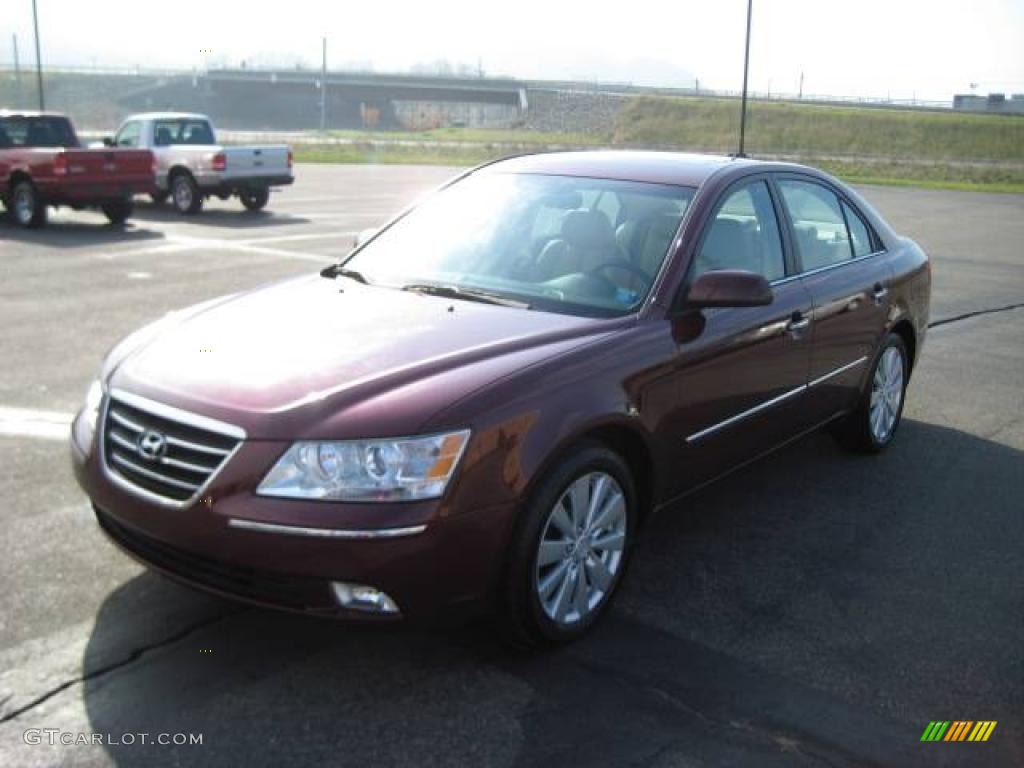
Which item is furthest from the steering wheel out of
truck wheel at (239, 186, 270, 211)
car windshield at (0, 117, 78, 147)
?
truck wheel at (239, 186, 270, 211)

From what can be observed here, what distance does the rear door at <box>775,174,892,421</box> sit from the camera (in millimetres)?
5371

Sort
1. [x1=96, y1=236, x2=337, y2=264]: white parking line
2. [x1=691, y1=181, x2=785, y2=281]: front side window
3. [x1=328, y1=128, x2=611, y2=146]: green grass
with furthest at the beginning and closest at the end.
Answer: [x1=328, y1=128, x2=611, y2=146]: green grass < [x1=96, y1=236, x2=337, y2=264]: white parking line < [x1=691, y1=181, x2=785, y2=281]: front side window

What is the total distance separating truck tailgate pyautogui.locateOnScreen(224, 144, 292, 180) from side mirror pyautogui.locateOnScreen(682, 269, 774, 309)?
1661 cm

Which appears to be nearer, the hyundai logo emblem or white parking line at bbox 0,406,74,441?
the hyundai logo emblem

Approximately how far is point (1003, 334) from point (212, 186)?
14.0 meters

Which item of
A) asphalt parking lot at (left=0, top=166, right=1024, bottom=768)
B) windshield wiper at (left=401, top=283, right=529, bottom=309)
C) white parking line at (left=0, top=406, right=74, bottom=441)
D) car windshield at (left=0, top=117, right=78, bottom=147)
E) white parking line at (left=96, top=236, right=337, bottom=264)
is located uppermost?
car windshield at (left=0, top=117, right=78, bottom=147)

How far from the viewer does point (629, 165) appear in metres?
5.09

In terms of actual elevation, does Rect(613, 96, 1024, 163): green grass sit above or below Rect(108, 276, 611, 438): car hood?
above

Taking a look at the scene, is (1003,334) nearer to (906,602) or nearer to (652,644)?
(906,602)

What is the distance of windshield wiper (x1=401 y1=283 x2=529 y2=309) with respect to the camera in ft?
14.2

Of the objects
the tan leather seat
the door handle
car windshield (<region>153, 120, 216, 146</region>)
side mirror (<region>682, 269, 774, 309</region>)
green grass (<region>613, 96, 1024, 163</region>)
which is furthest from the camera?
green grass (<region>613, 96, 1024, 163</region>)

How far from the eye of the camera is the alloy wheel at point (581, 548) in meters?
3.69

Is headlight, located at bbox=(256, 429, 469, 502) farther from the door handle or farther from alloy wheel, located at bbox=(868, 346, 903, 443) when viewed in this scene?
alloy wheel, located at bbox=(868, 346, 903, 443)

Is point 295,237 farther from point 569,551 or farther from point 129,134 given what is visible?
point 569,551
